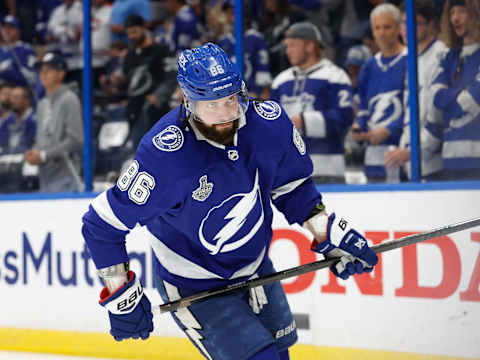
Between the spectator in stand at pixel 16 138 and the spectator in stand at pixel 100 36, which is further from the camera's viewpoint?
the spectator in stand at pixel 16 138

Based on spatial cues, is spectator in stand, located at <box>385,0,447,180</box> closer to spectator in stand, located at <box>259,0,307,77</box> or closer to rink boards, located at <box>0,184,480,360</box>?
rink boards, located at <box>0,184,480,360</box>

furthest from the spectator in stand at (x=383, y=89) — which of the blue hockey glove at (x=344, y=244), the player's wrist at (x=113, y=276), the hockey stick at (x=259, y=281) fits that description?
the player's wrist at (x=113, y=276)

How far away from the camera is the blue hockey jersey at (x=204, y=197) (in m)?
1.96

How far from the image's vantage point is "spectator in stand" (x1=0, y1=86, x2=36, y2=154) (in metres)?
4.46

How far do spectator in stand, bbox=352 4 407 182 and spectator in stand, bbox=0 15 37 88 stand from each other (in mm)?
2176

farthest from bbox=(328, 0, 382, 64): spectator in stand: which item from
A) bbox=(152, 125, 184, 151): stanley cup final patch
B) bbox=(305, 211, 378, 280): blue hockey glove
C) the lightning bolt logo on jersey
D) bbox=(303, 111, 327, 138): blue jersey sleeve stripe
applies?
bbox=(152, 125, 184, 151): stanley cup final patch

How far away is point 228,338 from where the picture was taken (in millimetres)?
Result: 1986

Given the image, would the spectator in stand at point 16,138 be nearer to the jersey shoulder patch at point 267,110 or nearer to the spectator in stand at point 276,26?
the spectator in stand at point 276,26

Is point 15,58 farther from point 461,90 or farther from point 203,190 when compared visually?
point 203,190

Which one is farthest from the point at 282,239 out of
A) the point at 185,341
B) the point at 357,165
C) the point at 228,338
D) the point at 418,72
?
the point at 228,338

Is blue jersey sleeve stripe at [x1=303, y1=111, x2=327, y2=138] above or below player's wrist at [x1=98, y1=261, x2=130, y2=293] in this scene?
above

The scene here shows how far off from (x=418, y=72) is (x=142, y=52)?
5.42ft

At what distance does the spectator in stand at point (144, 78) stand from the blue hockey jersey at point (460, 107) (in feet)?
4.85

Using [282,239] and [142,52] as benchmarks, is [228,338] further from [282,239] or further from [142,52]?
[142,52]
